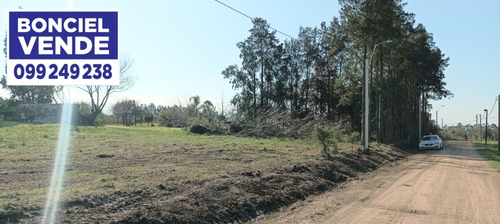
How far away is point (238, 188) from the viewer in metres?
10.2

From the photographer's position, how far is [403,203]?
9859 millimetres

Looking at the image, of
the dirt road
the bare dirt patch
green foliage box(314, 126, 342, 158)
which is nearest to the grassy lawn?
green foliage box(314, 126, 342, 158)

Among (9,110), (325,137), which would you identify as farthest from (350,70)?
(9,110)

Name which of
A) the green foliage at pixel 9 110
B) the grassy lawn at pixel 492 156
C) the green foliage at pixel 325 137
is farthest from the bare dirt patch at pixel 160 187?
the green foliage at pixel 9 110

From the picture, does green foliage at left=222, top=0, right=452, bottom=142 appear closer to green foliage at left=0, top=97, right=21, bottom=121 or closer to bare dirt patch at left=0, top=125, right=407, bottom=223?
bare dirt patch at left=0, top=125, right=407, bottom=223

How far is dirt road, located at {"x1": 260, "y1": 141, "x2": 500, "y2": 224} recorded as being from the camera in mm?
8320

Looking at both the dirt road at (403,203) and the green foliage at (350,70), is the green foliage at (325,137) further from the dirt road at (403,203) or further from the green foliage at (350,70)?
the green foliage at (350,70)

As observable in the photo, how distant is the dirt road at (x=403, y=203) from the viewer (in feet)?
27.3

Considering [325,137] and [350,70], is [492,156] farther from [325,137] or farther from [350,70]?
[325,137]

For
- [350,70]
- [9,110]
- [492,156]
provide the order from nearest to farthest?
[492,156]
[350,70]
[9,110]

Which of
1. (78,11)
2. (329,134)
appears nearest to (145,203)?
(78,11)

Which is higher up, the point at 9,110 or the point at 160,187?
the point at 9,110

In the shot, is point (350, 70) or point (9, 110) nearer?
point (350, 70)

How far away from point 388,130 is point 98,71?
3560 centimetres
